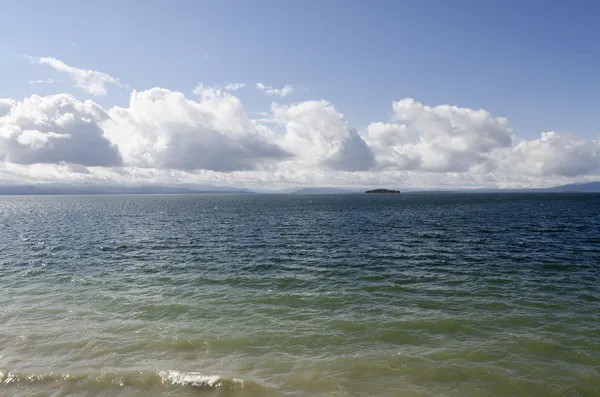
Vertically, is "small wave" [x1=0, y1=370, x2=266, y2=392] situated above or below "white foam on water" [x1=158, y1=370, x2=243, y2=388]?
below

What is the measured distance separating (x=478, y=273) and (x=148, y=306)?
29.2m

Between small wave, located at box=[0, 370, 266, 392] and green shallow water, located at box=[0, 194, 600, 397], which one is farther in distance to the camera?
green shallow water, located at box=[0, 194, 600, 397]

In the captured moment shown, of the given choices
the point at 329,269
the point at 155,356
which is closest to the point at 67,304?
the point at 155,356

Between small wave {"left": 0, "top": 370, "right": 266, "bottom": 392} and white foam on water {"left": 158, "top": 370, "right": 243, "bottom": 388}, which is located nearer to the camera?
small wave {"left": 0, "top": 370, "right": 266, "bottom": 392}

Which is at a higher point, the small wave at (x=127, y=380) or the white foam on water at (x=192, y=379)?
the white foam on water at (x=192, y=379)

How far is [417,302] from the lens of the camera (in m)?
23.7

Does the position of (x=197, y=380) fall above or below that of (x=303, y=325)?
above

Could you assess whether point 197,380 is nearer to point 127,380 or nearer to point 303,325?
point 127,380

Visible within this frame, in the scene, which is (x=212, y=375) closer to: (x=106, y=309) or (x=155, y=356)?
(x=155, y=356)

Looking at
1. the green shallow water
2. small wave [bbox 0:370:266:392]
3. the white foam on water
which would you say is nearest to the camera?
small wave [bbox 0:370:266:392]

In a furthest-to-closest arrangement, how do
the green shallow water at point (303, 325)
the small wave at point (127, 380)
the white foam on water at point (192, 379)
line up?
the green shallow water at point (303, 325) < the white foam on water at point (192, 379) < the small wave at point (127, 380)

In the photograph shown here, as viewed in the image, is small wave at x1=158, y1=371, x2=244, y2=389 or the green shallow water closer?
small wave at x1=158, y1=371, x2=244, y2=389

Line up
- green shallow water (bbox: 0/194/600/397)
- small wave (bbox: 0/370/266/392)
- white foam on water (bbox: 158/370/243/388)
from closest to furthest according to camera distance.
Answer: small wave (bbox: 0/370/266/392) → white foam on water (bbox: 158/370/243/388) → green shallow water (bbox: 0/194/600/397)

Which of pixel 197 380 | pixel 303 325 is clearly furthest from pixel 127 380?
pixel 303 325
